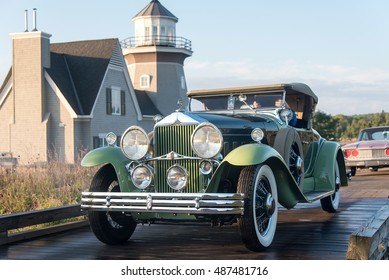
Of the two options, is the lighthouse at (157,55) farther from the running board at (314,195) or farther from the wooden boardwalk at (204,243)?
the running board at (314,195)

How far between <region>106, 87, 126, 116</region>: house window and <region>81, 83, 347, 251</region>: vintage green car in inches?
609

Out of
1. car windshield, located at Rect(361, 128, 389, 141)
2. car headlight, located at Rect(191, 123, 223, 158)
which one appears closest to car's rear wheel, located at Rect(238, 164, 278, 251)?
car headlight, located at Rect(191, 123, 223, 158)

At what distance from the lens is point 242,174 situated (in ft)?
13.2

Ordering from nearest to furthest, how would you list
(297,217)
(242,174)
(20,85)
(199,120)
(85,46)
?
(242,174)
(199,120)
(297,217)
(20,85)
(85,46)

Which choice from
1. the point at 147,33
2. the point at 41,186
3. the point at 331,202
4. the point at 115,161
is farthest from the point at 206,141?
the point at 147,33

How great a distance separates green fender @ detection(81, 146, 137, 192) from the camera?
450cm

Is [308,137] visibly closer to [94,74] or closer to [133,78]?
[94,74]

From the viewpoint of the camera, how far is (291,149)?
5164 mm

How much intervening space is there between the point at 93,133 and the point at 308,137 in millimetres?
14236

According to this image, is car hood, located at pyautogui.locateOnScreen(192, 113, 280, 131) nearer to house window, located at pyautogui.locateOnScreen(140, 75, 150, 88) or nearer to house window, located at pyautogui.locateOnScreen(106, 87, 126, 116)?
house window, located at pyautogui.locateOnScreen(106, 87, 126, 116)

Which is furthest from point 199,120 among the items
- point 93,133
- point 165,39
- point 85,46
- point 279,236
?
point 165,39

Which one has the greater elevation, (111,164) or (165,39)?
(165,39)

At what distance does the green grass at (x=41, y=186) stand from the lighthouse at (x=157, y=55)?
15495 millimetres

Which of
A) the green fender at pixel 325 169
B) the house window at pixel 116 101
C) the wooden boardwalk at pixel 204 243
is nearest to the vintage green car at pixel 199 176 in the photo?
the wooden boardwalk at pixel 204 243
